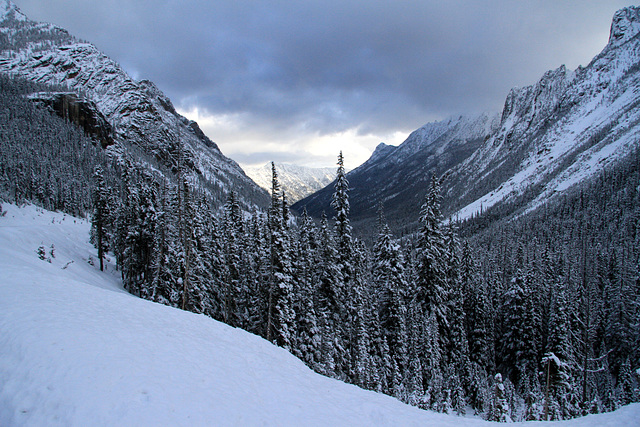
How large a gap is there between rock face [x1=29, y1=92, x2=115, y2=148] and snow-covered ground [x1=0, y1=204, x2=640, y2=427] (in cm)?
18491

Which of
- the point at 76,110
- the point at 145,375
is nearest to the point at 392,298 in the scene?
the point at 145,375

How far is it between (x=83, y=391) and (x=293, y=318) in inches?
785

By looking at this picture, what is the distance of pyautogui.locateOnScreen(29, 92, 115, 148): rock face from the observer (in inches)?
6230

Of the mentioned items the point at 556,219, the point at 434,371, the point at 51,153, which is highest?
the point at 51,153

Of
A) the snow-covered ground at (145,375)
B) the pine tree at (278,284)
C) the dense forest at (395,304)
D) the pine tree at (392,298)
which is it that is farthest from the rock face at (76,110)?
the snow-covered ground at (145,375)

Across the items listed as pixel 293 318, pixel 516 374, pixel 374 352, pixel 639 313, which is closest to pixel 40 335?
pixel 293 318

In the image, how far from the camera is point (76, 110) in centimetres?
16112

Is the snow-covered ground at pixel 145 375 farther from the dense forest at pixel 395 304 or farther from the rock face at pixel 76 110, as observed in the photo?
the rock face at pixel 76 110

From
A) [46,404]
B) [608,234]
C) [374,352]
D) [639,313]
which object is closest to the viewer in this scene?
[46,404]

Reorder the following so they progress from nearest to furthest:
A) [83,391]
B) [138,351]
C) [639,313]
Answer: [83,391]
[138,351]
[639,313]

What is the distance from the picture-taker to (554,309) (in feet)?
106

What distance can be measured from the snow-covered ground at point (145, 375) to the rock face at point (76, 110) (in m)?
185

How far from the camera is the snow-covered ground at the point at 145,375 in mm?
7441

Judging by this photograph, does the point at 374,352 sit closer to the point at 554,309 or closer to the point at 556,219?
the point at 554,309
